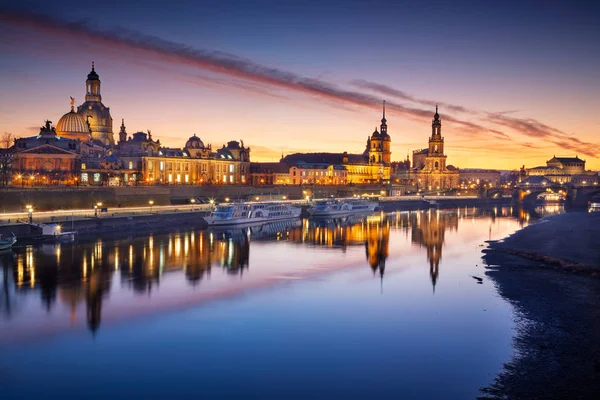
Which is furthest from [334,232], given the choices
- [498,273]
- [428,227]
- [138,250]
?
[498,273]

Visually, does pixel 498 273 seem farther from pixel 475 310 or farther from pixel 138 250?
pixel 138 250

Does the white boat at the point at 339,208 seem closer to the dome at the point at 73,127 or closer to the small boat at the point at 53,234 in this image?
the small boat at the point at 53,234

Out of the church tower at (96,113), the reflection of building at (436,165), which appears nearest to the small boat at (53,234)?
the church tower at (96,113)

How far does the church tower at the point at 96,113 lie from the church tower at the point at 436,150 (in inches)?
4580

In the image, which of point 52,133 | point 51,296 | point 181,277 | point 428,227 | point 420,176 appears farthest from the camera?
point 420,176

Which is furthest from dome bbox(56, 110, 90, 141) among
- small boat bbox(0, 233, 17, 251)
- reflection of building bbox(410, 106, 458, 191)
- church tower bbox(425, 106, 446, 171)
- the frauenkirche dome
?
church tower bbox(425, 106, 446, 171)

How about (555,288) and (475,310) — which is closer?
(475,310)

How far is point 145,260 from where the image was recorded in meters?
38.6

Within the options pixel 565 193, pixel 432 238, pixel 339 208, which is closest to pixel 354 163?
pixel 565 193

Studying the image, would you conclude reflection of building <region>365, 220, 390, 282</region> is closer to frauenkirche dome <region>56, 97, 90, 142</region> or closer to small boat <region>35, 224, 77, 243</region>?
small boat <region>35, 224, 77, 243</region>

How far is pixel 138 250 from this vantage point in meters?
43.0

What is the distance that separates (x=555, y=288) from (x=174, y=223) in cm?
4552

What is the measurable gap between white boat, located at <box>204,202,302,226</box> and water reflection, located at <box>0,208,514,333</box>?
3091mm

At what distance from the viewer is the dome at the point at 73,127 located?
11038cm
